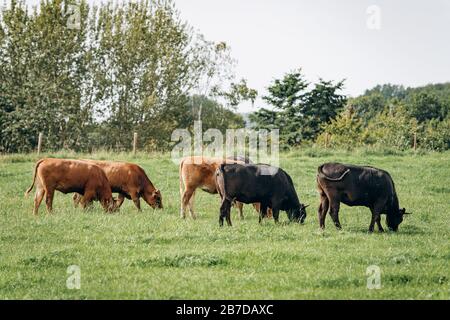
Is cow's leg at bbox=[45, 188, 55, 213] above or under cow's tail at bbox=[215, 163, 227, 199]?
under

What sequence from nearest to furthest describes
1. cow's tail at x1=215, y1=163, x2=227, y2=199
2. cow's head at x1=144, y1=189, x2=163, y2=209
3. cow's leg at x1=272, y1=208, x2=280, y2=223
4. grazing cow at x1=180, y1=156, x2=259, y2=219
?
cow's tail at x1=215, y1=163, x2=227, y2=199 < cow's leg at x1=272, y1=208, x2=280, y2=223 < grazing cow at x1=180, y1=156, x2=259, y2=219 < cow's head at x1=144, y1=189, x2=163, y2=209

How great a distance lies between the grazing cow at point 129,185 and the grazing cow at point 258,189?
11.6 ft

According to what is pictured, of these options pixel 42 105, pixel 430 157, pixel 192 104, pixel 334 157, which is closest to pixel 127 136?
pixel 42 105

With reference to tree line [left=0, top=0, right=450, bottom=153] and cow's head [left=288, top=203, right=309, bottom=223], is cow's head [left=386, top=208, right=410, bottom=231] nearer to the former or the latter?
cow's head [left=288, top=203, right=309, bottom=223]

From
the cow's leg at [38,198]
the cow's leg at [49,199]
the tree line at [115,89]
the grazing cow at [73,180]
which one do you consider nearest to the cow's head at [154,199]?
the grazing cow at [73,180]

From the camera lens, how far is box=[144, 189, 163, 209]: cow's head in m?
17.9

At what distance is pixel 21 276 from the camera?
957 centimetres

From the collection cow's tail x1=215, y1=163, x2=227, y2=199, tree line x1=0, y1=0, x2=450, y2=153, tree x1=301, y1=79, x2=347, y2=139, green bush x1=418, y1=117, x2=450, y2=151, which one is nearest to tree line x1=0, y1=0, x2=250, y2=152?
tree line x1=0, y1=0, x2=450, y2=153

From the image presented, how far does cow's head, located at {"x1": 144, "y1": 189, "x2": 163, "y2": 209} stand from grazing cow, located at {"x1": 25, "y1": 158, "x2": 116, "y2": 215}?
4.42ft

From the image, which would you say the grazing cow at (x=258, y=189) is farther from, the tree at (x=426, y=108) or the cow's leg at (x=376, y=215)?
the tree at (x=426, y=108)

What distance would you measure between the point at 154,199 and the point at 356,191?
611 cm

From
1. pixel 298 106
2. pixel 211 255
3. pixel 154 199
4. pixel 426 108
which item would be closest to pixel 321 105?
pixel 298 106

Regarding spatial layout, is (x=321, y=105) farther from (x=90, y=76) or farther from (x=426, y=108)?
(x=426, y=108)

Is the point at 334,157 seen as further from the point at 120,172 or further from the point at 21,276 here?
the point at 21,276
